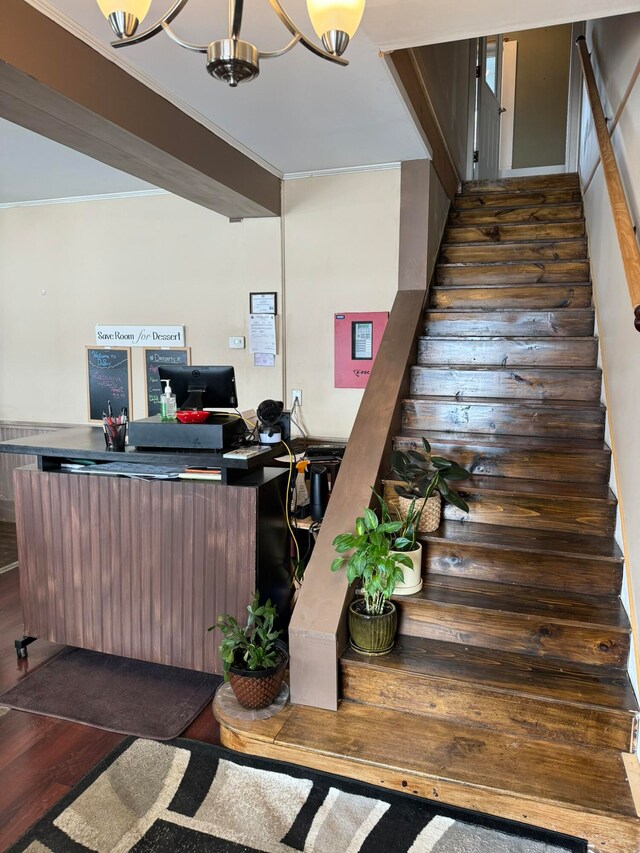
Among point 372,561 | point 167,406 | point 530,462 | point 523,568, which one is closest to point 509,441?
point 530,462

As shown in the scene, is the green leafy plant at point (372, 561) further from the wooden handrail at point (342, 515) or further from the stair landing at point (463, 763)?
the stair landing at point (463, 763)

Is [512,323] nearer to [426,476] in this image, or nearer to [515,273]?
[515,273]

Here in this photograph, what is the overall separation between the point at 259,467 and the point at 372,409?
0.66 metres

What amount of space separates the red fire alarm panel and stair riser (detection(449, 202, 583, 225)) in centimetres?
118

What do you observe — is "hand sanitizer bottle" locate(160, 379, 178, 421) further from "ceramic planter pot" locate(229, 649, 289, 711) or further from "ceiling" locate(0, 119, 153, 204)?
"ceiling" locate(0, 119, 153, 204)

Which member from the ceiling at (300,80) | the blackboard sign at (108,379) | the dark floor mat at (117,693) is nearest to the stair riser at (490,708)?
the dark floor mat at (117,693)

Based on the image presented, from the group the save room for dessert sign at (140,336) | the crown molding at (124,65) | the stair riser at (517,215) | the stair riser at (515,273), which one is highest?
the crown molding at (124,65)

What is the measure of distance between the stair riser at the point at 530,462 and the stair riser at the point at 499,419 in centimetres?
15

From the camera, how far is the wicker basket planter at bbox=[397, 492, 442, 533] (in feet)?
8.45

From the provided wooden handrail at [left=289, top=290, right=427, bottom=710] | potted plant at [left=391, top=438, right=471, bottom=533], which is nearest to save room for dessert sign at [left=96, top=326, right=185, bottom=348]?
wooden handrail at [left=289, top=290, right=427, bottom=710]

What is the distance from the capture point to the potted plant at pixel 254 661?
7.13 ft

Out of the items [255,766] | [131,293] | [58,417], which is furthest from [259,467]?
[58,417]

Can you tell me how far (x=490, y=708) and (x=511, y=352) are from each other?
1.97m

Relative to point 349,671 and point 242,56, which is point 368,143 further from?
point 349,671
